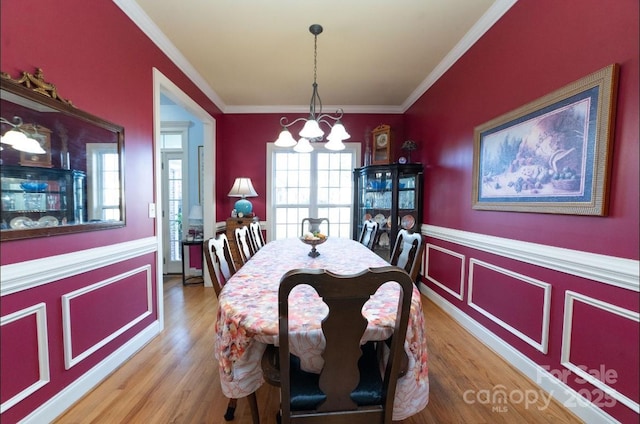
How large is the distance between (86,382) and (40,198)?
118 centimetres

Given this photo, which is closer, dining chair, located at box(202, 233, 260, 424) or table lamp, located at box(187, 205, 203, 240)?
dining chair, located at box(202, 233, 260, 424)

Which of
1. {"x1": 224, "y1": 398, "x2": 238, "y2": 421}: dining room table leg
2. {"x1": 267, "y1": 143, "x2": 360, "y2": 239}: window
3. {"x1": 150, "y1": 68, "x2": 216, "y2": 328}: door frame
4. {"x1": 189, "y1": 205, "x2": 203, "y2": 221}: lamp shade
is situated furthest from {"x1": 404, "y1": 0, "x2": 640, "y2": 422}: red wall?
{"x1": 189, "y1": 205, "x2": 203, "y2": 221}: lamp shade

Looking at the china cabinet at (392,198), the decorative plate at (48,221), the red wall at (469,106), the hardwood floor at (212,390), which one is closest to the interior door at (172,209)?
the red wall at (469,106)

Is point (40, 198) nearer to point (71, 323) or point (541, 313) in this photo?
point (71, 323)

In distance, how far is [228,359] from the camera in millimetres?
1071

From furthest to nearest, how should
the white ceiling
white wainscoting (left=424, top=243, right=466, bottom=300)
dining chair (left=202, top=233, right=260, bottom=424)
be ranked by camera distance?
white wainscoting (left=424, top=243, right=466, bottom=300), the white ceiling, dining chair (left=202, top=233, right=260, bottom=424)

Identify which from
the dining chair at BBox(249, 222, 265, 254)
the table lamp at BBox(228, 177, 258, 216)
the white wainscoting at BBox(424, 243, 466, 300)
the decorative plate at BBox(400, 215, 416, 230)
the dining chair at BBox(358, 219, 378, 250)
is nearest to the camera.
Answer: the white wainscoting at BBox(424, 243, 466, 300)

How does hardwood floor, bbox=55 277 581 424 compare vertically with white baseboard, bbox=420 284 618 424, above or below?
below

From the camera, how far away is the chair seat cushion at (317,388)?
98 centimetres

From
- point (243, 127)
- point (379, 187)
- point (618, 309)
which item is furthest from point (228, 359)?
point (243, 127)

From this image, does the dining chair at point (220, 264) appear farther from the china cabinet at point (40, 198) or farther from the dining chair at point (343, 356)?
the china cabinet at point (40, 198)

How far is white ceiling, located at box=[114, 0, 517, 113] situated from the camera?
202cm

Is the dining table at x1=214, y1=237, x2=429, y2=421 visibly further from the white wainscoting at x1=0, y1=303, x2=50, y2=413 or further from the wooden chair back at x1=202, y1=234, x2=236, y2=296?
the white wainscoting at x1=0, y1=303, x2=50, y2=413

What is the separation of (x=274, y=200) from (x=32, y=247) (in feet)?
10.3
